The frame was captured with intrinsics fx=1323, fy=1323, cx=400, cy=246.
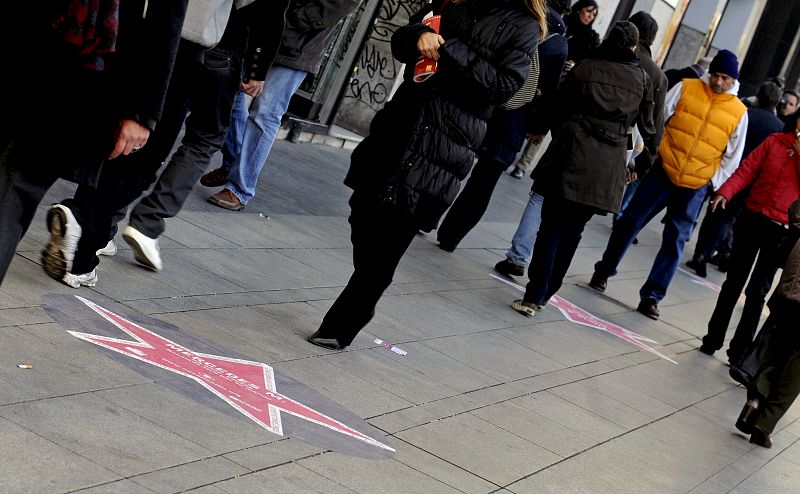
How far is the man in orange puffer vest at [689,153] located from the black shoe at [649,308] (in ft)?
0.54

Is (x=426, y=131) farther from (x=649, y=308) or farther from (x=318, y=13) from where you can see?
(x=649, y=308)

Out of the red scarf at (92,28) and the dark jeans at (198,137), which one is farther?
the dark jeans at (198,137)

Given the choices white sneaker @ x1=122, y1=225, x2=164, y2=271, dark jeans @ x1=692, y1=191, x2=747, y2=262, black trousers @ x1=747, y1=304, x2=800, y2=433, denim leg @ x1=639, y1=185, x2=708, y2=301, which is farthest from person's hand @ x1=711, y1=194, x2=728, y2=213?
dark jeans @ x1=692, y1=191, x2=747, y2=262

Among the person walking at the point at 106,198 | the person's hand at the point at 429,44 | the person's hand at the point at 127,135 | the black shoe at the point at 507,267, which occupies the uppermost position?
the person's hand at the point at 429,44

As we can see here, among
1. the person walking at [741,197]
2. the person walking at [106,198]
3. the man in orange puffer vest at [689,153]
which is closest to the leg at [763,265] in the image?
the man in orange puffer vest at [689,153]

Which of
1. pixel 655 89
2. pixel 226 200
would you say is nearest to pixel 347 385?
pixel 226 200

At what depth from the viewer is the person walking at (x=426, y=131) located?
5773 mm

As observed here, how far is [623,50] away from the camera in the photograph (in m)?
8.38

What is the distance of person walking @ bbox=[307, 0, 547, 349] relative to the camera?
577 cm

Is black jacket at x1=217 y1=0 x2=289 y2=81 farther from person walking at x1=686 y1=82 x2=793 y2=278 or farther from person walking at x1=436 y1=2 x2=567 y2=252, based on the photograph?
person walking at x1=686 y1=82 x2=793 y2=278

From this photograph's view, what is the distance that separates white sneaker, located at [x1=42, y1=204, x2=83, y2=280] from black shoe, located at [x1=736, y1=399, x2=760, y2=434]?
403 centimetres

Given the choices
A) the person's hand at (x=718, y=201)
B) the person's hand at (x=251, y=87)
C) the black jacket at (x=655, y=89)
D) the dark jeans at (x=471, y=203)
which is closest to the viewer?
the person's hand at (x=251, y=87)

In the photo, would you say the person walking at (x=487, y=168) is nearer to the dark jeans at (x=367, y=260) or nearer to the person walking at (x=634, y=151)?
the person walking at (x=634, y=151)

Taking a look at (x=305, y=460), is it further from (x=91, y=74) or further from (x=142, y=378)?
(x=91, y=74)
